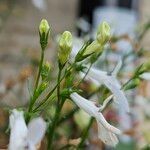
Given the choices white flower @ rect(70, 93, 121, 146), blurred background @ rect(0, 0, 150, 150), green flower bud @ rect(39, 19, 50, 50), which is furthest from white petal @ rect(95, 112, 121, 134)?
blurred background @ rect(0, 0, 150, 150)

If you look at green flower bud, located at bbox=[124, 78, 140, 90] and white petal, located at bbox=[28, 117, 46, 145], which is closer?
white petal, located at bbox=[28, 117, 46, 145]

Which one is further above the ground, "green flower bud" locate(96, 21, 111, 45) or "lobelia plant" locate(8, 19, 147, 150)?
"green flower bud" locate(96, 21, 111, 45)

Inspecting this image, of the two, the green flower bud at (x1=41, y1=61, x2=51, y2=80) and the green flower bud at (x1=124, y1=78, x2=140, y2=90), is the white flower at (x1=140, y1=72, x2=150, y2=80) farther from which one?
the green flower bud at (x1=41, y1=61, x2=51, y2=80)

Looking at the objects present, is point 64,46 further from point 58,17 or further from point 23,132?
point 58,17

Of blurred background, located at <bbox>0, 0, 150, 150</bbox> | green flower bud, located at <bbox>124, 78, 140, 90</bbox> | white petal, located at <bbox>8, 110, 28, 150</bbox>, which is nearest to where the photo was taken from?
white petal, located at <bbox>8, 110, 28, 150</bbox>

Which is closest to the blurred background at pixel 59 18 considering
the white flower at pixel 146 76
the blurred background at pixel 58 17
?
the blurred background at pixel 58 17

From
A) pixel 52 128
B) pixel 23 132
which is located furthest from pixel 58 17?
pixel 23 132

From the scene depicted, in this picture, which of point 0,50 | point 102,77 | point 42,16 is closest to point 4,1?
point 0,50
